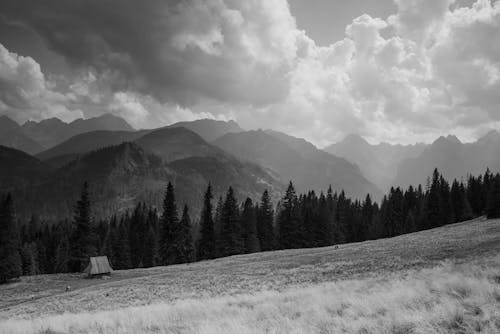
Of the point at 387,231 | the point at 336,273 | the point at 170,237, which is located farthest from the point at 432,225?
the point at 336,273

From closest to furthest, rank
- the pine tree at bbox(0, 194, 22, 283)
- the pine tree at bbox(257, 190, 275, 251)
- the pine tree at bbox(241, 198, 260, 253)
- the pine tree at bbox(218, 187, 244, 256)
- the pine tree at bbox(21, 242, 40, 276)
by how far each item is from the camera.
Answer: the pine tree at bbox(0, 194, 22, 283)
the pine tree at bbox(218, 187, 244, 256)
the pine tree at bbox(241, 198, 260, 253)
the pine tree at bbox(21, 242, 40, 276)
the pine tree at bbox(257, 190, 275, 251)

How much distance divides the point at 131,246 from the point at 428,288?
285 ft

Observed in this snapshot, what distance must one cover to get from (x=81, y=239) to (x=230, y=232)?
28.8 metres

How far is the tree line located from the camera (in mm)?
58938

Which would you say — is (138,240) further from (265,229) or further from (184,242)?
(265,229)

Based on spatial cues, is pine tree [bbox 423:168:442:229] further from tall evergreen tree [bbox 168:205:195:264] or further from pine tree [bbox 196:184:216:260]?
tall evergreen tree [bbox 168:205:195:264]

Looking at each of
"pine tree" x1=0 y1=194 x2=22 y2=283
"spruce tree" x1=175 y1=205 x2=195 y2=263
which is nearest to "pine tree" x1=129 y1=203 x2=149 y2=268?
"spruce tree" x1=175 y1=205 x2=195 y2=263

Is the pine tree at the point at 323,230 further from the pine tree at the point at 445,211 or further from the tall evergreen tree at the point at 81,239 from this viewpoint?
the tall evergreen tree at the point at 81,239

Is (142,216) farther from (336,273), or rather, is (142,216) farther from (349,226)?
(336,273)

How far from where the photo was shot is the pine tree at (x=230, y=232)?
69688 mm

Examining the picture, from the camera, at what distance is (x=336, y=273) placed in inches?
1027

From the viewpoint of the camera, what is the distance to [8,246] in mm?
55062

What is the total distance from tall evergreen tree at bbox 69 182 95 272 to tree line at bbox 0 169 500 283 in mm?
158

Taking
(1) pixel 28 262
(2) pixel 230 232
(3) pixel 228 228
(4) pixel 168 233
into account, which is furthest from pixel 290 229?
(1) pixel 28 262
